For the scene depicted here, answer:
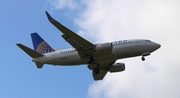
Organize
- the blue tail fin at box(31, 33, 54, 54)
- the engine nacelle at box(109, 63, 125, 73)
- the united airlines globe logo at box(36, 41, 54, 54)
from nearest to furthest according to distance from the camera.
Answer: the engine nacelle at box(109, 63, 125, 73) → the united airlines globe logo at box(36, 41, 54, 54) → the blue tail fin at box(31, 33, 54, 54)

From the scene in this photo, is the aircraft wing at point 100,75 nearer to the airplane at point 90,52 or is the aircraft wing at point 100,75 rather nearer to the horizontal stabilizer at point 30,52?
the airplane at point 90,52

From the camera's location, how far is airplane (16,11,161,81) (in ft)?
168

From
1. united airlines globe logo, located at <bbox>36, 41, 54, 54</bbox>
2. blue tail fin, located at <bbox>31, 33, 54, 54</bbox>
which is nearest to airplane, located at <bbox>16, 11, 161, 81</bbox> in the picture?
united airlines globe logo, located at <bbox>36, 41, 54, 54</bbox>

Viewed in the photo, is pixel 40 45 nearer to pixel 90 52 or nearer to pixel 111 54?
pixel 90 52

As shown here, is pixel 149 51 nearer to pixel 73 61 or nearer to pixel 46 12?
pixel 73 61

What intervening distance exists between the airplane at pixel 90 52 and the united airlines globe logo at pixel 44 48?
1.27m

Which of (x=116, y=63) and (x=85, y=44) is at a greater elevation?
(x=85, y=44)

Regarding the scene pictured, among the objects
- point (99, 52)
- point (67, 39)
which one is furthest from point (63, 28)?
point (99, 52)

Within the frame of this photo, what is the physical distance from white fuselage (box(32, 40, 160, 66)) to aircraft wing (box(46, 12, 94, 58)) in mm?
1406

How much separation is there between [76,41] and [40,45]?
453 inches

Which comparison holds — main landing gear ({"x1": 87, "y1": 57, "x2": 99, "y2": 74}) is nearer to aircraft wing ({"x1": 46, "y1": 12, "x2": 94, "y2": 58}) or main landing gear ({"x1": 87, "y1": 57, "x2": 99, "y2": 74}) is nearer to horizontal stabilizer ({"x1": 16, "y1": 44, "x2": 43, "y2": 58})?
aircraft wing ({"x1": 46, "y1": 12, "x2": 94, "y2": 58})

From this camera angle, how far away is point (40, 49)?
60.5 metres

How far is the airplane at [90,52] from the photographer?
51.3 metres

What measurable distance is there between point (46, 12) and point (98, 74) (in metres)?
16.9
